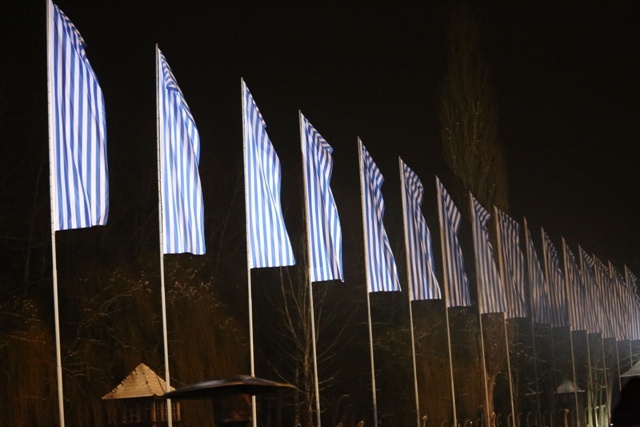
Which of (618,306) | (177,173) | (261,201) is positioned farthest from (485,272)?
(618,306)

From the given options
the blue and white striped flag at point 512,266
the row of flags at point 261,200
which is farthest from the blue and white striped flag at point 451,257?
the blue and white striped flag at point 512,266

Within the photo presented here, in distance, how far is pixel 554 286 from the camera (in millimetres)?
43156

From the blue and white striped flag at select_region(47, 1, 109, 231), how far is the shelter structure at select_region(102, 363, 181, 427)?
11.4 feet

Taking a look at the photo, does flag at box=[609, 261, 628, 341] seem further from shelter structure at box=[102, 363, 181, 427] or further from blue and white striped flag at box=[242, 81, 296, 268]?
shelter structure at box=[102, 363, 181, 427]

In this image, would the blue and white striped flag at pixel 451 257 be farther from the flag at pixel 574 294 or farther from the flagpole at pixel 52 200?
the flagpole at pixel 52 200

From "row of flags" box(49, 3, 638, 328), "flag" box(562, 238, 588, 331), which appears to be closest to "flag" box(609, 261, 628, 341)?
"flag" box(562, 238, 588, 331)

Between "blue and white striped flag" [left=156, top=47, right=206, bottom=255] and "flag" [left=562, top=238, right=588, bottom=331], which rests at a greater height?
"blue and white striped flag" [left=156, top=47, right=206, bottom=255]

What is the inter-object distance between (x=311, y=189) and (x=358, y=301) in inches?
812

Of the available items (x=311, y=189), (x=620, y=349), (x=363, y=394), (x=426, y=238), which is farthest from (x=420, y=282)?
(x=620, y=349)

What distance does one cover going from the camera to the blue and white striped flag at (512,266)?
35.2m

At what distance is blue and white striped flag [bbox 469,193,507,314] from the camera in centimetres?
3262

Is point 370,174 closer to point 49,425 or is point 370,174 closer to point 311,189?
point 311,189

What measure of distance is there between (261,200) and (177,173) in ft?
7.74

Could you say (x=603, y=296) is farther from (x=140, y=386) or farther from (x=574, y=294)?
(x=140, y=386)
